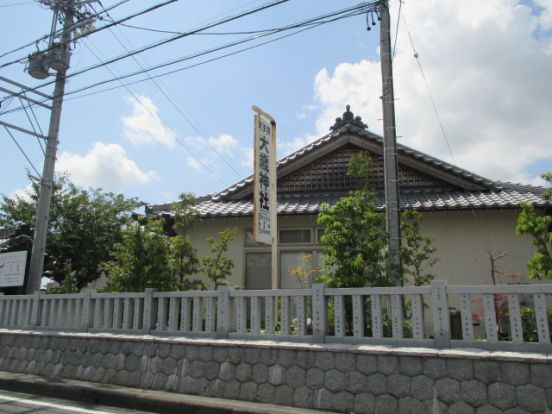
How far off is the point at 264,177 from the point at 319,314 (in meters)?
3.49

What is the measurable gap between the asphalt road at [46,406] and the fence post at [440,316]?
4344mm

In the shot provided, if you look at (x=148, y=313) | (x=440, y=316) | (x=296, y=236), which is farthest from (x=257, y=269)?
(x=440, y=316)

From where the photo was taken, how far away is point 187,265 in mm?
9664

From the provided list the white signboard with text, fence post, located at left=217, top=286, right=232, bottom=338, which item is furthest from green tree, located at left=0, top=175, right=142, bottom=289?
fence post, located at left=217, top=286, right=232, bottom=338

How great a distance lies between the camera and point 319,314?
643 centimetres

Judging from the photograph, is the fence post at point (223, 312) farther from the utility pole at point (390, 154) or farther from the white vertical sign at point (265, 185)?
the utility pole at point (390, 154)

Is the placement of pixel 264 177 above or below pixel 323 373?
above

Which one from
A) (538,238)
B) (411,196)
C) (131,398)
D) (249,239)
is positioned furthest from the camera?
(249,239)

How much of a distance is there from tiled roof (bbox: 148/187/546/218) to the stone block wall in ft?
15.1

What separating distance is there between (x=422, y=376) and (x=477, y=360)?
0.67 metres

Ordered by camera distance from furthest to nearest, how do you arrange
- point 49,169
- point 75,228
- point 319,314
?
1. point 75,228
2. point 49,169
3. point 319,314

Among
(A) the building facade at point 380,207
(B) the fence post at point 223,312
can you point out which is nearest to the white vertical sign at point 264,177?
(B) the fence post at point 223,312

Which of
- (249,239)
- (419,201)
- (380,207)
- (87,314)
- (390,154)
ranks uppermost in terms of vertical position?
(390,154)

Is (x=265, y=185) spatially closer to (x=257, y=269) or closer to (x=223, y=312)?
(x=223, y=312)
